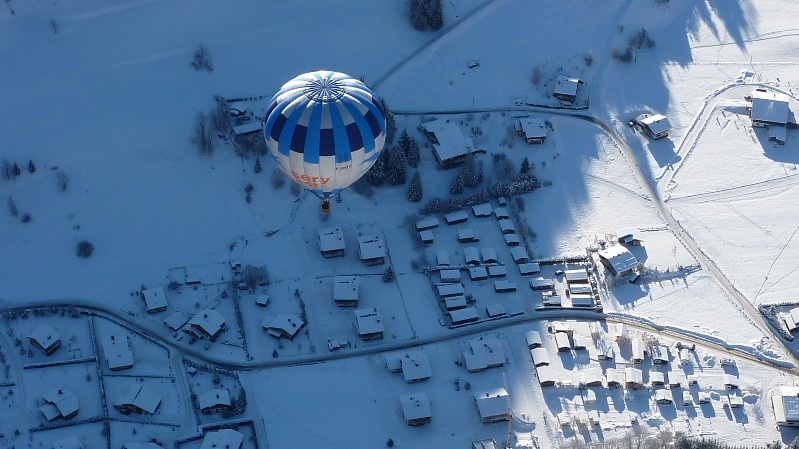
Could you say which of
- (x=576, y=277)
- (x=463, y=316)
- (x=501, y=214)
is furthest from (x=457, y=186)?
(x=463, y=316)

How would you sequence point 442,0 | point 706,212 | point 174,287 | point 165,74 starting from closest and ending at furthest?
point 174,287 < point 706,212 < point 165,74 < point 442,0

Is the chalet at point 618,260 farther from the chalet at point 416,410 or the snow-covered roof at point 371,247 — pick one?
the chalet at point 416,410

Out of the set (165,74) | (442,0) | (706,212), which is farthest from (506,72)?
(165,74)

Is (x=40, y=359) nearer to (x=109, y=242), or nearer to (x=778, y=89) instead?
(x=109, y=242)

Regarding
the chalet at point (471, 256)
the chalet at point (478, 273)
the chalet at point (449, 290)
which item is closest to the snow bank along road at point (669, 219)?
the chalet at point (471, 256)

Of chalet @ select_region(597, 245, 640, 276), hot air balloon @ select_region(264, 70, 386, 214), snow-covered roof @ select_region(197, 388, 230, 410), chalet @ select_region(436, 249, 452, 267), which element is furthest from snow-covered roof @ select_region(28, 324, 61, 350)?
chalet @ select_region(597, 245, 640, 276)

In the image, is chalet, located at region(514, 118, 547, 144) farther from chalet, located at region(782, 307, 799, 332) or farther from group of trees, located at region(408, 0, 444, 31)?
chalet, located at region(782, 307, 799, 332)
